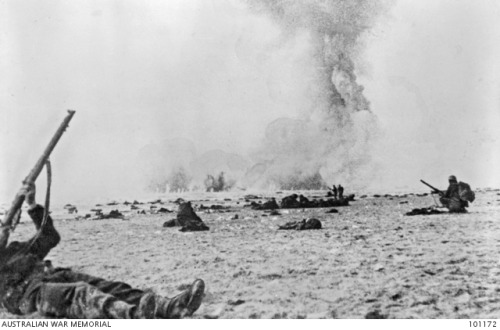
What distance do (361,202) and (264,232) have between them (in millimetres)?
1044

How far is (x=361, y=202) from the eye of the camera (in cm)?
527

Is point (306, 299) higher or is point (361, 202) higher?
point (361, 202)

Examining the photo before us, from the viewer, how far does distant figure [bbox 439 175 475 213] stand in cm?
520

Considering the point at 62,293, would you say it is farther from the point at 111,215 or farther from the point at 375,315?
the point at 375,315

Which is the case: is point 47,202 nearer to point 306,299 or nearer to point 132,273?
point 132,273

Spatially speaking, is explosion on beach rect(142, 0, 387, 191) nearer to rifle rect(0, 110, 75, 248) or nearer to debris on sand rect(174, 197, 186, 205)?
debris on sand rect(174, 197, 186, 205)

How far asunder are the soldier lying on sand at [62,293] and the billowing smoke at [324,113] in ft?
4.79

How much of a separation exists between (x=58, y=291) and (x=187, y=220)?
1391 mm

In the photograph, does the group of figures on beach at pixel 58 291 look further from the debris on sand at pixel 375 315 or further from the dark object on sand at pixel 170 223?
the debris on sand at pixel 375 315

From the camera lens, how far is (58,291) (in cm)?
430

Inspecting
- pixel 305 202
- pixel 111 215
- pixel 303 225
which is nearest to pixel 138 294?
pixel 111 215

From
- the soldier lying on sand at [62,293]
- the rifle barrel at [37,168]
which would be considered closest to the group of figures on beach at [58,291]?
the soldier lying on sand at [62,293]

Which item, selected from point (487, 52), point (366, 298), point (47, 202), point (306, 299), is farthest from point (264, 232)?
point (487, 52)

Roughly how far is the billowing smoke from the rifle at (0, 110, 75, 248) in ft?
6.22
